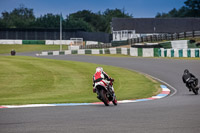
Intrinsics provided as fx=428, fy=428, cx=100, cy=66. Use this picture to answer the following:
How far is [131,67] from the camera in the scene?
31.3 m

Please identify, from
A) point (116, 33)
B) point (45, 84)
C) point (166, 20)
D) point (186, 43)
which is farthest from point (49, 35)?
point (45, 84)

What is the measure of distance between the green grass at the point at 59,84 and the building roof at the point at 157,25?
238 feet

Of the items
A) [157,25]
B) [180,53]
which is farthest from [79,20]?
[180,53]

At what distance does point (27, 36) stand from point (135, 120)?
290 feet

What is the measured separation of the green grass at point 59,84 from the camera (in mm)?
17094

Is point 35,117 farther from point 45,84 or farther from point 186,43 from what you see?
point 186,43

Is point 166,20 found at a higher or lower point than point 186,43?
higher

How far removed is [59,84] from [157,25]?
81189mm

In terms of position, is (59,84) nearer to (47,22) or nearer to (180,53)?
(180,53)

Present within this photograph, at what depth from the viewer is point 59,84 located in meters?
20.5

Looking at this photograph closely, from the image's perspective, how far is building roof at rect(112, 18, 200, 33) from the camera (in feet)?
323

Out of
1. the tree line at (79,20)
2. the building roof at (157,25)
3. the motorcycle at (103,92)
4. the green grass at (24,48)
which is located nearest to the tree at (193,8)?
the tree line at (79,20)

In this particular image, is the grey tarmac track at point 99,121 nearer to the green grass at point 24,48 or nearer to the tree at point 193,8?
the green grass at point 24,48

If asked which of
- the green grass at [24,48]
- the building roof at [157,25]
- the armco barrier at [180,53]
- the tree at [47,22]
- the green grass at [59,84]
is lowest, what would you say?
the green grass at [59,84]
